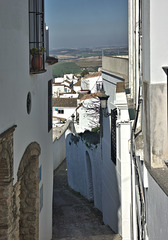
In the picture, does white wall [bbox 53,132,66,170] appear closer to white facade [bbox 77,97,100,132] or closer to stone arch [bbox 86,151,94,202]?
white facade [bbox 77,97,100,132]

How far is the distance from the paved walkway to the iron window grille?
15.0ft

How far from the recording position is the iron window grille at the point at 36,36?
8271mm

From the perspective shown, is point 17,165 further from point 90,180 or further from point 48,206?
point 90,180

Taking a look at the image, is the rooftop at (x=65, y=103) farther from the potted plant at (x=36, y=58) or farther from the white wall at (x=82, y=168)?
the potted plant at (x=36, y=58)

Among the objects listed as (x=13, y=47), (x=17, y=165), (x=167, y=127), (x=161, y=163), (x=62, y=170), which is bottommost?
(x=62, y=170)

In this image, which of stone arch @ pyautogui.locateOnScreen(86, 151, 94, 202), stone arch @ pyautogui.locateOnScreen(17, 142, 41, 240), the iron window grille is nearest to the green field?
stone arch @ pyautogui.locateOnScreen(86, 151, 94, 202)

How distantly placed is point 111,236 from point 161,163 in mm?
6888

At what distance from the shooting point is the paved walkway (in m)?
11.1

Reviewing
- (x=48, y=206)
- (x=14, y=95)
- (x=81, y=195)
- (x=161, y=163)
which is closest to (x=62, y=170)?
(x=81, y=195)

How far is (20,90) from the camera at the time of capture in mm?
7219

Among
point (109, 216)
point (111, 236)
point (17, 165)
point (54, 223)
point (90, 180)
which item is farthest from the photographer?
point (90, 180)

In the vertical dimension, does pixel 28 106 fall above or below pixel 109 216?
above

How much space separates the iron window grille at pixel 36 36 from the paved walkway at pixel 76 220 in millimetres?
4566

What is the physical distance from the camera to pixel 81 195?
56.2ft
